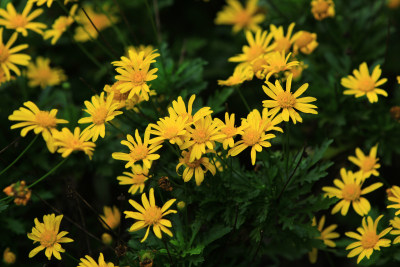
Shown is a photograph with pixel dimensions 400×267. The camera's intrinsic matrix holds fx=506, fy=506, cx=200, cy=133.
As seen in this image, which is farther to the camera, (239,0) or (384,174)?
(239,0)

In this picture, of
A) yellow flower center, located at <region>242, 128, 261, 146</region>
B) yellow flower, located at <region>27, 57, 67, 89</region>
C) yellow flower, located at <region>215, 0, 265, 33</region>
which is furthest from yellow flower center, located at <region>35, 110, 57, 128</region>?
yellow flower, located at <region>215, 0, 265, 33</region>

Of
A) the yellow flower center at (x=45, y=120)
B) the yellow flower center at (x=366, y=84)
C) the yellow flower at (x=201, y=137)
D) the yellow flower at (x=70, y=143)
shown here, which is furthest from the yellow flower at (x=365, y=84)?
Answer: the yellow flower center at (x=45, y=120)

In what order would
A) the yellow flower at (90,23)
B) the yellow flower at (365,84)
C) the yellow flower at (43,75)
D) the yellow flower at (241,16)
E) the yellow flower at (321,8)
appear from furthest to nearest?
the yellow flower at (241,16) → the yellow flower at (90,23) → the yellow flower at (43,75) → the yellow flower at (321,8) → the yellow flower at (365,84)

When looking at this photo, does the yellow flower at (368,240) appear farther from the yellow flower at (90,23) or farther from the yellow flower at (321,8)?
the yellow flower at (90,23)

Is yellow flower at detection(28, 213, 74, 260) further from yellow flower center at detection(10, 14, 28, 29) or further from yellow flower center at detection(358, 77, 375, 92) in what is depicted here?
yellow flower center at detection(358, 77, 375, 92)

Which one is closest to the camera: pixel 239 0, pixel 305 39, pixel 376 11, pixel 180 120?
pixel 180 120

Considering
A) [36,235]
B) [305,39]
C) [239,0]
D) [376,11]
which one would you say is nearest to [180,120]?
[36,235]

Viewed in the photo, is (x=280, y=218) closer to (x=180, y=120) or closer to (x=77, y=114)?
(x=180, y=120)
